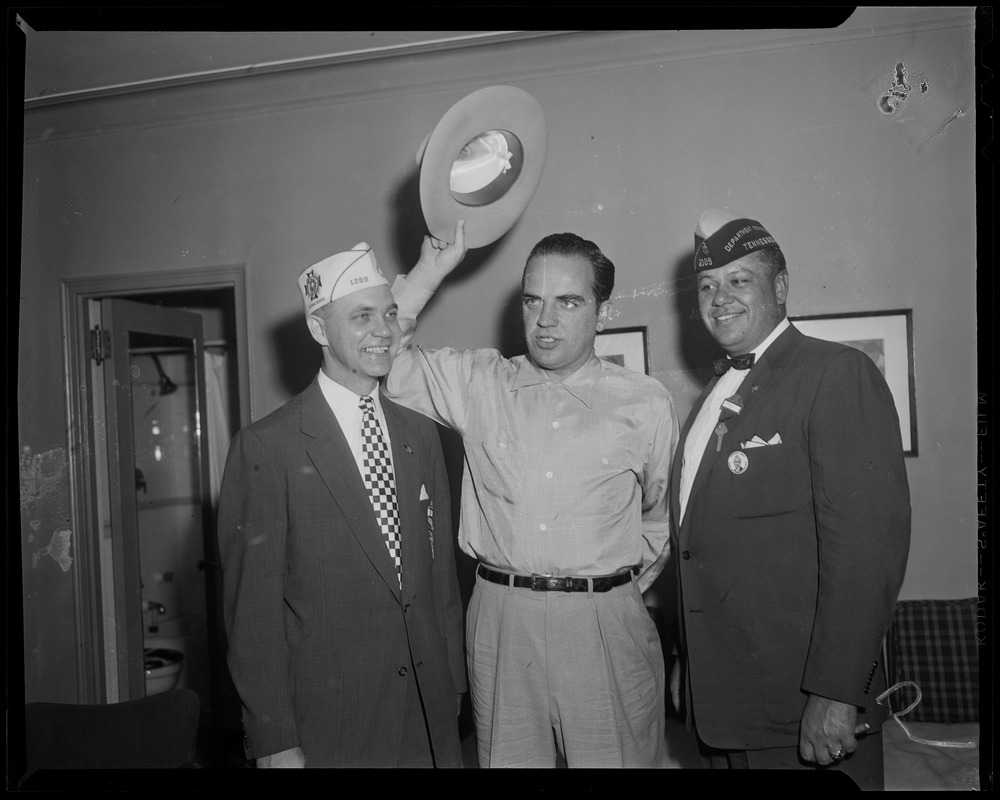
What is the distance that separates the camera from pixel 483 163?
1.96 m

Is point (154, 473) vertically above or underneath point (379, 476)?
underneath

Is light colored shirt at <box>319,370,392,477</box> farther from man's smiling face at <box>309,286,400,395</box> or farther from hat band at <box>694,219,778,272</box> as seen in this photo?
hat band at <box>694,219,778,272</box>

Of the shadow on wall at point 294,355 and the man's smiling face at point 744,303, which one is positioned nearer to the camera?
the man's smiling face at point 744,303

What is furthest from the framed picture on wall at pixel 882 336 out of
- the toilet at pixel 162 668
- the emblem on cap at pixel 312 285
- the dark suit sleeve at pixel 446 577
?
the toilet at pixel 162 668

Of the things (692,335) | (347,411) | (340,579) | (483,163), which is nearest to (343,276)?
(347,411)

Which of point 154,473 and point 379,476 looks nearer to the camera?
point 379,476

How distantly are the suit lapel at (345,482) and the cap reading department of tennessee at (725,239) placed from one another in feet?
3.40

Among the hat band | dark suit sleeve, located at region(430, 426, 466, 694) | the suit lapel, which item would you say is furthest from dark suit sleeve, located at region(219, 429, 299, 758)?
the hat band

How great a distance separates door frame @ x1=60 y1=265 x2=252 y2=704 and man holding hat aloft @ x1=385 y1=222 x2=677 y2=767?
26.6 inches

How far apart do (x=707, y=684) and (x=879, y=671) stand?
0.39 meters

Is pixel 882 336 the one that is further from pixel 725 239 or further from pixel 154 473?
pixel 154 473

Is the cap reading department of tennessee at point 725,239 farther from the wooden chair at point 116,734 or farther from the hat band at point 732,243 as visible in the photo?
the wooden chair at point 116,734

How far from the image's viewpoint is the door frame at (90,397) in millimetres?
2207

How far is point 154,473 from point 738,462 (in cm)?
255
